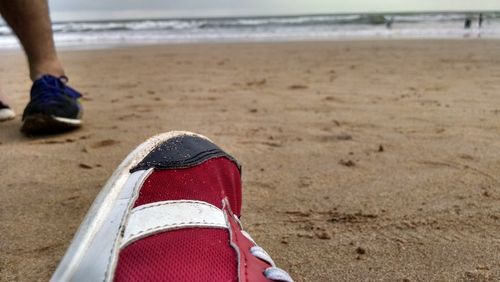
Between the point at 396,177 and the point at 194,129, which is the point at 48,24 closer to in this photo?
the point at 194,129

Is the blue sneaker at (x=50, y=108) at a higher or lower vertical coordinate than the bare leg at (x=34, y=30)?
lower

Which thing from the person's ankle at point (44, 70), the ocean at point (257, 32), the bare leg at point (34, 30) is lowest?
the ocean at point (257, 32)

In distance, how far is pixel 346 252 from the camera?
1.19m

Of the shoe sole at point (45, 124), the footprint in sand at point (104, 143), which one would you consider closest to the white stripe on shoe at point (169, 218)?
the footprint in sand at point (104, 143)

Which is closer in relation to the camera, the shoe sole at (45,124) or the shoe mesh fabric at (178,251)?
the shoe mesh fabric at (178,251)

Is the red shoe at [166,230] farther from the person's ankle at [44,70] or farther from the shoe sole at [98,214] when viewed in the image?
the person's ankle at [44,70]

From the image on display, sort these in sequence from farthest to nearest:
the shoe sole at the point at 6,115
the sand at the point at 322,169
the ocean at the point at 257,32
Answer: the ocean at the point at 257,32 < the shoe sole at the point at 6,115 < the sand at the point at 322,169

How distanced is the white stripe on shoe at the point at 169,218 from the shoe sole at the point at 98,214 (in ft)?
0.20

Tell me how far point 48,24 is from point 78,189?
1.06 m

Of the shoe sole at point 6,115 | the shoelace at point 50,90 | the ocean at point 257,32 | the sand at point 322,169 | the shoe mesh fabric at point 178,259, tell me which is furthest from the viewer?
the ocean at point 257,32

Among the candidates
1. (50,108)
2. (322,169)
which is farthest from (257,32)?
(322,169)

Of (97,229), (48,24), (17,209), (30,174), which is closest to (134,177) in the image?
(97,229)

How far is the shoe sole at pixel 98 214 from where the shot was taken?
2.40ft

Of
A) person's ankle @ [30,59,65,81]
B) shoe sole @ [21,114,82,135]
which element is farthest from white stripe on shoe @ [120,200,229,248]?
person's ankle @ [30,59,65,81]
